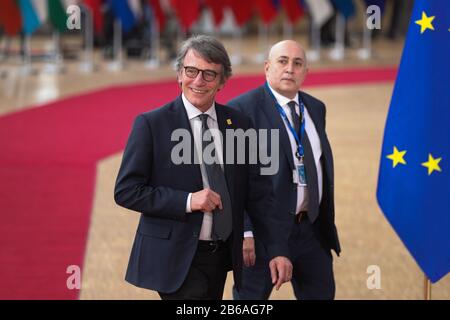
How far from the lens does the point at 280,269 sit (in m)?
4.69

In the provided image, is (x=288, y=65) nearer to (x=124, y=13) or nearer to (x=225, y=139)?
(x=225, y=139)

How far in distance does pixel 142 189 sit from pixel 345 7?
53.0 ft

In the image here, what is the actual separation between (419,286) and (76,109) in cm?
807

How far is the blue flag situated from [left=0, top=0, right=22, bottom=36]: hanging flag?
41.8 feet

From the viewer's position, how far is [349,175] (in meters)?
10.2

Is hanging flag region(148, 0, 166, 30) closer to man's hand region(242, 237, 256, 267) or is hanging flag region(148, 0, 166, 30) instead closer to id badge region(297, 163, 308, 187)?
id badge region(297, 163, 308, 187)

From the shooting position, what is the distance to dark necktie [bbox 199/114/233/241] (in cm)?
417

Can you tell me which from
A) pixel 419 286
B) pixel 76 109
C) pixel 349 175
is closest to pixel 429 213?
pixel 419 286

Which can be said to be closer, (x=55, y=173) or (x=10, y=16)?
(x=55, y=173)

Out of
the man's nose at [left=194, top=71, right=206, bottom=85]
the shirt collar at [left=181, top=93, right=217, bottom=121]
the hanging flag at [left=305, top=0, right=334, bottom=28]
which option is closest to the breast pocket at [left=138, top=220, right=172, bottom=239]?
the shirt collar at [left=181, top=93, right=217, bottom=121]

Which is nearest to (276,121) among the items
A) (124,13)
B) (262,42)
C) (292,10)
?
(124,13)

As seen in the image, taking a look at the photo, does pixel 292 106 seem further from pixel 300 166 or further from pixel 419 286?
pixel 419 286

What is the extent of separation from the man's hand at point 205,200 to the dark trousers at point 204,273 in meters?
0.23
